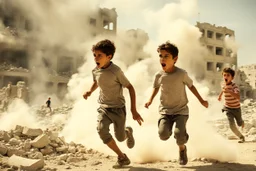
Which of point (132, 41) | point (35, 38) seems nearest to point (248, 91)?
point (132, 41)

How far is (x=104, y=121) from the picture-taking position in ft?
10.8

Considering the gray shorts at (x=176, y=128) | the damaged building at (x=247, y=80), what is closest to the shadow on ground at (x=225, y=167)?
the gray shorts at (x=176, y=128)

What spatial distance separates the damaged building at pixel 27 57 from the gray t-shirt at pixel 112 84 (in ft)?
80.1

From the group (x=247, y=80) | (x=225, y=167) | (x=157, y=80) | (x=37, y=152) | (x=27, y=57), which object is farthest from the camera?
(x=247, y=80)

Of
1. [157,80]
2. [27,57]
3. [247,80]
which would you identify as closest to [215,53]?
[247,80]

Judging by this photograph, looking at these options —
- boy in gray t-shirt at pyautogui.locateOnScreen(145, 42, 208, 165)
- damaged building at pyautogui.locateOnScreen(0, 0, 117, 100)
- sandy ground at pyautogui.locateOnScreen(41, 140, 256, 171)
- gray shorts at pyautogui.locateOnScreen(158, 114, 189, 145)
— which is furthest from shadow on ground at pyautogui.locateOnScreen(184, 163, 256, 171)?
damaged building at pyautogui.locateOnScreen(0, 0, 117, 100)

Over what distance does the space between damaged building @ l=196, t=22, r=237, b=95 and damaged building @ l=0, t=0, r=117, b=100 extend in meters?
16.8

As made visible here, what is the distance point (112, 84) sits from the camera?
3316 millimetres

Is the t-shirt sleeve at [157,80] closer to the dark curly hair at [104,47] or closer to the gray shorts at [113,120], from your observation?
the gray shorts at [113,120]

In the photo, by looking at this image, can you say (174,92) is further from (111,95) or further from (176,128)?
(111,95)

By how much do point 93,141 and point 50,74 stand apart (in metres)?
23.9

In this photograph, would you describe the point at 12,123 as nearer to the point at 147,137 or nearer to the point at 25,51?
the point at 147,137

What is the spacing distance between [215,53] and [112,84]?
38.3 meters

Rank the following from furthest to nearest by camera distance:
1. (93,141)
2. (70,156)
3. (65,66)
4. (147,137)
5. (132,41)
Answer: (132,41) → (65,66) → (93,141) → (147,137) → (70,156)
